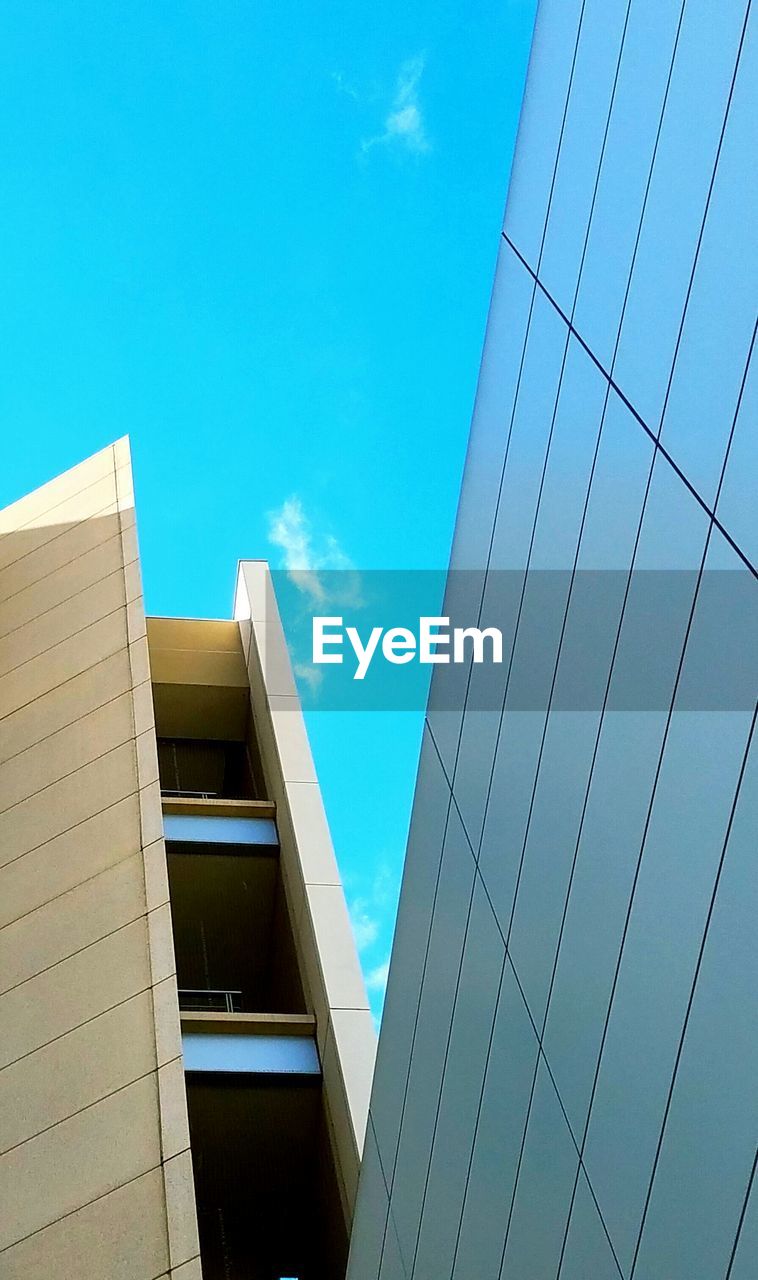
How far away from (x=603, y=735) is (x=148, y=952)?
29.8ft

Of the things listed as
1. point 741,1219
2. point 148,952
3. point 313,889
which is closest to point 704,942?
point 741,1219

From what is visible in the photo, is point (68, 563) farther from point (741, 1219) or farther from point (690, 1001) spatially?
point (741, 1219)

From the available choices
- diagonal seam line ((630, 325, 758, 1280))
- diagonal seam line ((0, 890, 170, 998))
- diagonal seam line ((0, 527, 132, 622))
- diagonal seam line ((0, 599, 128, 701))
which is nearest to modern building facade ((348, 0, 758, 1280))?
diagonal seam line ((630, 325, 758, 1280))

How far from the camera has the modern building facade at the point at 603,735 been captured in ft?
18.2

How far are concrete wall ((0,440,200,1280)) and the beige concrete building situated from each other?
3 centimetres

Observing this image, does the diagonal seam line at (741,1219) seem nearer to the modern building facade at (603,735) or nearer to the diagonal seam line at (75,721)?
the modern building facade at (603,735)

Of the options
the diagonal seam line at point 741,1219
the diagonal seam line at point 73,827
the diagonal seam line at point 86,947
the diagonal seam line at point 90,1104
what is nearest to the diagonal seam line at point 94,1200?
the diagonal seam line at point 90,1104

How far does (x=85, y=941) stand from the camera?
1515 centimetres

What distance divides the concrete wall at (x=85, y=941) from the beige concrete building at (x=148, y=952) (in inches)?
1.0

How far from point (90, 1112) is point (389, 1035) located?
3.75 meters

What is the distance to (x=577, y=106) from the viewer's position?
860 cm

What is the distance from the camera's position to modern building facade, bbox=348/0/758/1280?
18.2 feet

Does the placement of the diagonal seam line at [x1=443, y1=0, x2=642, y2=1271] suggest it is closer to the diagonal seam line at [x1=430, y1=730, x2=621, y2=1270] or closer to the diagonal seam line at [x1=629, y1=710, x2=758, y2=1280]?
the diagonal seam line at [x1=430, y1=730, x2=621, y2=1270]

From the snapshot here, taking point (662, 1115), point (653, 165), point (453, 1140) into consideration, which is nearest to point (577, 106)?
point (653, 165)
